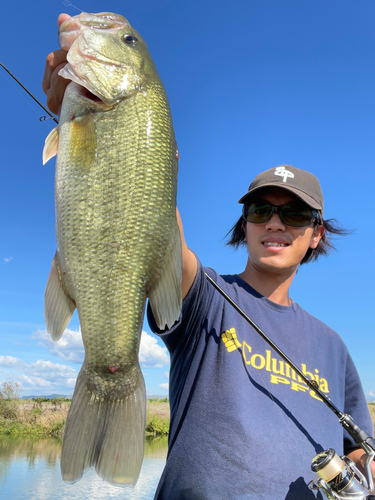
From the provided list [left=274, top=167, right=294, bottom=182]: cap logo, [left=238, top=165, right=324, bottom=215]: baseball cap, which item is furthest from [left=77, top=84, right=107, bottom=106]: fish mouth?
[left=274, top=167, right=294, bottom=182]: cap logo

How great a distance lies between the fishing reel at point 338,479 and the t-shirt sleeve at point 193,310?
0.99 m

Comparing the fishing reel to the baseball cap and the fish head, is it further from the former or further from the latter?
the fish head

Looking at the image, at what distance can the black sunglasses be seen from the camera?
2.95 metres

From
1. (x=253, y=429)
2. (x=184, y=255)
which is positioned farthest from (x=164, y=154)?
(x=253, y=429)

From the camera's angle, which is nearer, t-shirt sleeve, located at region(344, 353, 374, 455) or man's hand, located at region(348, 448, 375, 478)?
man's hand, located at region(348, 448, 375, 478)

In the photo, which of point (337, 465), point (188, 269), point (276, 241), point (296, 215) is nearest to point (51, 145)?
point (188, 269)

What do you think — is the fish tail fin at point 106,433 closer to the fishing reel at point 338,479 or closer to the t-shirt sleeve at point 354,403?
the fishing reel at point 338,479

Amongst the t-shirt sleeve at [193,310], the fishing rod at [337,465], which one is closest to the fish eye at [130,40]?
the t-shirt sleeve at [193,310]

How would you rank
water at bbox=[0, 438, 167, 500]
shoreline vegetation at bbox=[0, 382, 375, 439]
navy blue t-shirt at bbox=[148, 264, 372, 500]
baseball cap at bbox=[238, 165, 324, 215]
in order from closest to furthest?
navy blue t-shirt at bbox=[148, 264, 372, 500]
baseball cap at bbox=[238, 165, 324, 215]
water at bbox=[0, 438, 167, 500]
shoreline vegetation at bbox=[0, 382, 375, 439]

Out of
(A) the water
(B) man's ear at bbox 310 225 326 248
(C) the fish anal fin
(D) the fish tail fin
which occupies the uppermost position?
(B) man's ear at bbox 310 225 326 248

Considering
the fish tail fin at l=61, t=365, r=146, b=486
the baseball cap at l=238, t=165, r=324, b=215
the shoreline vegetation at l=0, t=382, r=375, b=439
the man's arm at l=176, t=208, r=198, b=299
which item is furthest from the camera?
the shoreline vegetation at l=0, t=382, r=375, b=439

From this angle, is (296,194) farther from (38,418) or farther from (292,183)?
(38,418)

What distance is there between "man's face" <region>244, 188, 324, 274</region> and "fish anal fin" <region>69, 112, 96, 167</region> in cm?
164

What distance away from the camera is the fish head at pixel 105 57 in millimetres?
1646
